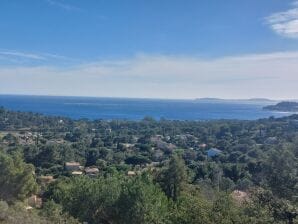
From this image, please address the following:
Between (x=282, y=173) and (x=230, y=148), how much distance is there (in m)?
35.9

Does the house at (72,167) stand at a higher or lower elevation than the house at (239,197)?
lower

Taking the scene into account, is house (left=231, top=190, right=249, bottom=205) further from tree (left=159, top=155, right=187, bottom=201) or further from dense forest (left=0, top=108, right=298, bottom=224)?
tree (left=159, top=155, right=187, bottom=201)

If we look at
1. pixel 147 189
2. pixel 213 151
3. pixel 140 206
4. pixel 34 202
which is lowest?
pixel 213 151

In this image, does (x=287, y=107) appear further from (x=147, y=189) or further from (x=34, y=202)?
(x=147, y=189)

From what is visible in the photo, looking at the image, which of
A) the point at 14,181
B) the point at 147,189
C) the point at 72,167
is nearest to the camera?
the point at 147,189

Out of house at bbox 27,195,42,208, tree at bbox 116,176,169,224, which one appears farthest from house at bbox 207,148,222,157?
tree at bbox 116,176,169,224

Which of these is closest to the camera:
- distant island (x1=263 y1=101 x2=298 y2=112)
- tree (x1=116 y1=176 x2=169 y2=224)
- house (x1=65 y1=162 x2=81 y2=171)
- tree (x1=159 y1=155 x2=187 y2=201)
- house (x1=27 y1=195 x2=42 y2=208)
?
tree (x1=116 y1=176 x2=169 y2=224)

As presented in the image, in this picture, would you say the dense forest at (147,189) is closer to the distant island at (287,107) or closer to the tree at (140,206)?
the tree at (140,206)

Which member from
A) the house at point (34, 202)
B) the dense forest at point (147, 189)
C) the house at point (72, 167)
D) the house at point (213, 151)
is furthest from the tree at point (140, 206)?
the house at point (213, 151)

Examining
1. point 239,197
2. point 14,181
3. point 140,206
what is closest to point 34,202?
point 14,181

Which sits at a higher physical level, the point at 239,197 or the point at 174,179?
the point at 174,179

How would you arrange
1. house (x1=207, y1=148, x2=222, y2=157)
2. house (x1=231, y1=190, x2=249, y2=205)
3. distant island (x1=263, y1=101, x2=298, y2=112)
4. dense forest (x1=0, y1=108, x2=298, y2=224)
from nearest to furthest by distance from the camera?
dense forest (x1=0, y1=108, x2=298, y2=224) → house (x1=231, y1=190, x2=249, y2=205) → house (x1=207, y1=148, x2=222, y2=157) → distant island (x1=263, y1=101, x2=298, y2=112)

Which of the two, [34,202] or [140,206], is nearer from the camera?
[140,206]

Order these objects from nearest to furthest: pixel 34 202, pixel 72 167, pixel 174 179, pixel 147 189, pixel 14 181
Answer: pixel 147 189 → pixel 14 181 → pixel 34 202 → pixel 174 179 → pixel 72 167
